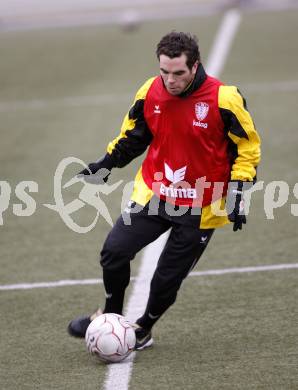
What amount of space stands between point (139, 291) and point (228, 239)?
161 cm

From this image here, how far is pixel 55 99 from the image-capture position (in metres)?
16.5

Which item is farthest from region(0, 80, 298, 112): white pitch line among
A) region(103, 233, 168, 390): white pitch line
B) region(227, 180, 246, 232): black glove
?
region(227, 180, 246, 232): black glove

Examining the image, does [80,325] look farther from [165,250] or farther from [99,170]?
[99,170]

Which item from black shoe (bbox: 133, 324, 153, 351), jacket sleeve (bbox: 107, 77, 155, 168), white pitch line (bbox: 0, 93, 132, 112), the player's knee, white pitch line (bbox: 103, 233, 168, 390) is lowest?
white pitch line (bbox: 103, 233, 168, 390)

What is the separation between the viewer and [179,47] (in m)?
6.09

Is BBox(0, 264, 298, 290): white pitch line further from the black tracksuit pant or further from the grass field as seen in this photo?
the black tracksuit pant

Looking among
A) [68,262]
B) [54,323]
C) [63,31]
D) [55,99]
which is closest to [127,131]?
[54,323]

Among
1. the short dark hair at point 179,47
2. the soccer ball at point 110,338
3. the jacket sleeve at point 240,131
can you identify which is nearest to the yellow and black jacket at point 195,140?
the jacket sleeve at point 240,131

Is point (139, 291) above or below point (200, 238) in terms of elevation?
below

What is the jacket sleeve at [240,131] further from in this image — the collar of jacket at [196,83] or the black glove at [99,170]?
the black glove at [99,170]

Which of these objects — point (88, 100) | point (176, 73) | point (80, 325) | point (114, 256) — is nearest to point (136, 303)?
point (80, 325)

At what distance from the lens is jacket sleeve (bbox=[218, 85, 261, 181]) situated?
6.16 metres

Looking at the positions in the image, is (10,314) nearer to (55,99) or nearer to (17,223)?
(17,223)

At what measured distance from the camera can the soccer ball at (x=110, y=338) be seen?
6238 millimetres
